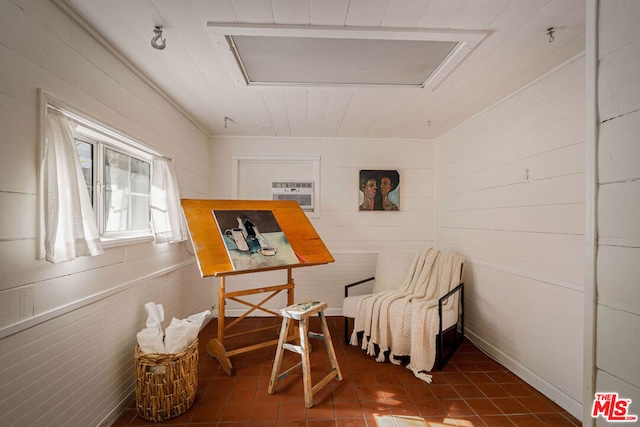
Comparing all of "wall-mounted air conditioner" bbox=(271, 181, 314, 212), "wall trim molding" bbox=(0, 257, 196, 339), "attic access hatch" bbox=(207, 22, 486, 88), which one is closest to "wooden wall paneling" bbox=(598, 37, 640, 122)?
"attic access hatch" bbox=(207, 22, 486, 88)

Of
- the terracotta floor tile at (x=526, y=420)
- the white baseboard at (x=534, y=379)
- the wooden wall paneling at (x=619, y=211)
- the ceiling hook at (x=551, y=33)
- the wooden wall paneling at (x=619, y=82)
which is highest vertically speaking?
the ceiling hook at (x=551, y=33)

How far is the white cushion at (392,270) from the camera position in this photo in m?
3.38

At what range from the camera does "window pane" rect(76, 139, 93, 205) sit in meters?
1.85

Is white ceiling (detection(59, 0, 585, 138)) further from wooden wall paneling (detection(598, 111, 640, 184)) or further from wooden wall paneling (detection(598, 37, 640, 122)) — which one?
wooden wall paneling (detection(598, 111, 640, 184))

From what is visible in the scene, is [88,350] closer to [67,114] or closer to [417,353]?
[67,114]

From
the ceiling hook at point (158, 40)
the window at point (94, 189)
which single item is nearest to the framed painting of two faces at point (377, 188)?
the window at point (94, 189)

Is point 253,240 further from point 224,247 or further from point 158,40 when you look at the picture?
point 158,40

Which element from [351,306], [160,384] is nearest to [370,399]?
[351,306]

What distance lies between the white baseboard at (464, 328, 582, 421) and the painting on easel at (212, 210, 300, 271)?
198cm

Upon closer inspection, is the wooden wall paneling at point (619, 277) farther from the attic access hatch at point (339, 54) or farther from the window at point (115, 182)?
the window at point (115, 182)

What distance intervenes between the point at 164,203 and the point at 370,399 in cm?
221

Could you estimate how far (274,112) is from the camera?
2980mm

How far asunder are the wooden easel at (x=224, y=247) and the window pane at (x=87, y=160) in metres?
0.70

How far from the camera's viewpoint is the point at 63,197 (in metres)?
1.47
